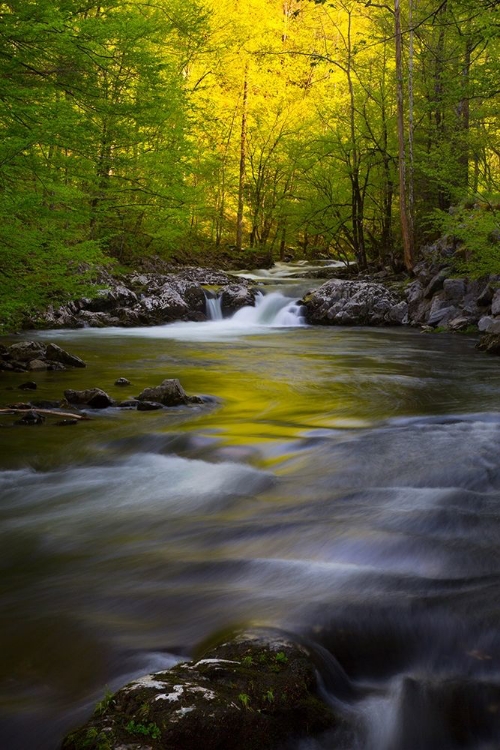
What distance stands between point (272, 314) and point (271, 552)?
1412cm

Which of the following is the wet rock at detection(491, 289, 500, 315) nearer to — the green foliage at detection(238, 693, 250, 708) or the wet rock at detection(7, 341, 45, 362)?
the wet rock at detection(7, 341, 45, 362)

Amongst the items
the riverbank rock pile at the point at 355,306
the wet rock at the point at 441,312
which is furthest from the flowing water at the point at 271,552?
the riverbank rock pile at the point at 355,306

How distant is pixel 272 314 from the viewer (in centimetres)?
1733

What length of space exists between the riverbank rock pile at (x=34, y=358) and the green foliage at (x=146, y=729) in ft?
24.2

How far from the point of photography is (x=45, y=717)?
206 centimetres

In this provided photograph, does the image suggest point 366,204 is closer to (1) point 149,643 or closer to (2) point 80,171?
(2) point 80,171

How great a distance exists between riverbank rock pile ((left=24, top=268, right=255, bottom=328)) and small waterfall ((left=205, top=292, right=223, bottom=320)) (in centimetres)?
11

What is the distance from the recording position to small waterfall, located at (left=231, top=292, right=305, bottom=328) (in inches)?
666

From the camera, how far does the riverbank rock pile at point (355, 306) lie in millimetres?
16125

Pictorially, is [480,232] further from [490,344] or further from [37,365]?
[37,365]

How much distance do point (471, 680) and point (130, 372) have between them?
7.36m

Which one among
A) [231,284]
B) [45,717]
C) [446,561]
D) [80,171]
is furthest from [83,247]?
[231,284]

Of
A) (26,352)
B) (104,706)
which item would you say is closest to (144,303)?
(26,352)

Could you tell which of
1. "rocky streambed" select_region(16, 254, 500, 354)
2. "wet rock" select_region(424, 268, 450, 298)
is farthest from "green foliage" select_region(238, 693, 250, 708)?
"wet rock" select_region(424, 268, 450, 298)
